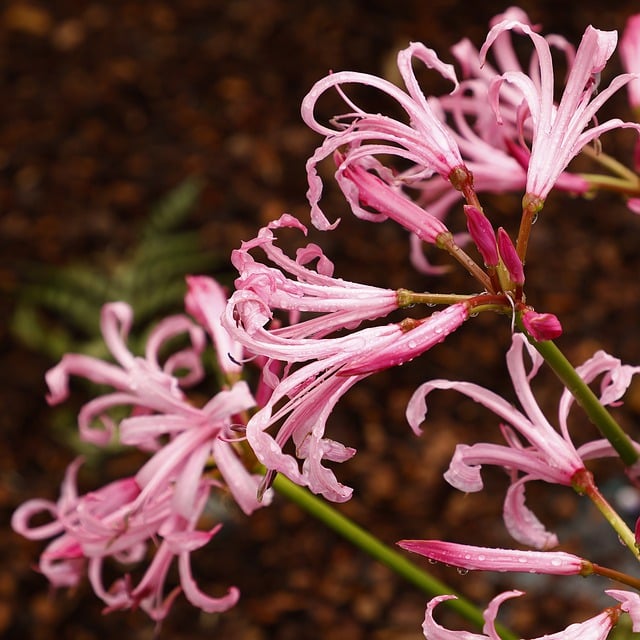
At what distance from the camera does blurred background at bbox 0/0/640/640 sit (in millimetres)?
2176

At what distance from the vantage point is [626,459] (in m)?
0.65

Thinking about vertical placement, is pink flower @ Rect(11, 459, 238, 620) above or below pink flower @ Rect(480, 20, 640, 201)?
below

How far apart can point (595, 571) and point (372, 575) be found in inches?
68.2

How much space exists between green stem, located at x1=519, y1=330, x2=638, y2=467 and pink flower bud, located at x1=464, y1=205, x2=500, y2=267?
0.05 m

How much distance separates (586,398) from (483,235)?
121 mm

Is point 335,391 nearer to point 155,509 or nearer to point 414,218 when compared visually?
point 414,218

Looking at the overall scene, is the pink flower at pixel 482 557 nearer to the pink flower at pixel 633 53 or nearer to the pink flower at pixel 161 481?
the pink flower at pixel 161 481

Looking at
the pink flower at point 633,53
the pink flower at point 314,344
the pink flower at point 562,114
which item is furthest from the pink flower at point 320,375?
the pink flower at point 633,53

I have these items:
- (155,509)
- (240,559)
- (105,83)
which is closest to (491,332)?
(240,559)

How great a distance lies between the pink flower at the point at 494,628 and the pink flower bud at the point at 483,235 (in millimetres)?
178

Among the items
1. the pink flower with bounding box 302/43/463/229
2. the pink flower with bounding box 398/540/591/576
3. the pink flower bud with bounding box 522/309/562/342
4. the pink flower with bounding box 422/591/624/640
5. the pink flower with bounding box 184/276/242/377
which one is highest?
the pink flower with bounding box 302/43/463/229

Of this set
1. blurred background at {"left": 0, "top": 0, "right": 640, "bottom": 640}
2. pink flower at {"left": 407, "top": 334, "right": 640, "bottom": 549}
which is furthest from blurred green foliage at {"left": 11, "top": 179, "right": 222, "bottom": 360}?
pink flower at {"left": 407, "top": 334, "right": 640, "bottom": 549}

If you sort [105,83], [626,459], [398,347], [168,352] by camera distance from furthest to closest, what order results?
[105,83], [168,352], [626,459], [398,347]

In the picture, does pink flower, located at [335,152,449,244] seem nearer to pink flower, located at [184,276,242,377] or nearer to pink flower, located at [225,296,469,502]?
pink flower, located at [225,296,469,502]
